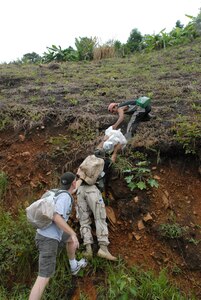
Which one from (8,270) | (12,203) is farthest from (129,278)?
(12,203)

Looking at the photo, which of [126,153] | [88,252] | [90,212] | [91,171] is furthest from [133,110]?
[88,252]

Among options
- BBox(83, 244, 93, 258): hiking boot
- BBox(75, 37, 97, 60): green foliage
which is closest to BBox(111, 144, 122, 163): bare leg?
BBox(83, 244, 93, 258): hiking boot

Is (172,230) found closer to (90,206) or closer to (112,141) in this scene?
(90,206)

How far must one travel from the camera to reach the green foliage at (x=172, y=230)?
4059 millimetres

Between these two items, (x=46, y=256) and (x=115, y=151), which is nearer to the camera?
(x=46, y=256)

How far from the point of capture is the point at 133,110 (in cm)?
551

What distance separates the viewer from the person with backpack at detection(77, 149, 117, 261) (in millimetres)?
3977

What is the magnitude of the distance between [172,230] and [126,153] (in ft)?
4.40

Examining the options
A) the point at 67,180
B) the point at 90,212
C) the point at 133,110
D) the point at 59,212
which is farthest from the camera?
the point at 133,110

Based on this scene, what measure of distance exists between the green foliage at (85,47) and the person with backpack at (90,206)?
9.93 m

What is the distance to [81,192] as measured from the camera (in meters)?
4.21

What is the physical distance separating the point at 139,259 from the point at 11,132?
3334 mm

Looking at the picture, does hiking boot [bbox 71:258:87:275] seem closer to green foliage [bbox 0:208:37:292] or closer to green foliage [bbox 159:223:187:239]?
green foliage [bbox 0:208:37:292]

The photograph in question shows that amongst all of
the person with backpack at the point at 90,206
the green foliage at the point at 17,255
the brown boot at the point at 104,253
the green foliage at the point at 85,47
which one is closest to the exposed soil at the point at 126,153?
the brown boot at the point at 104,253
